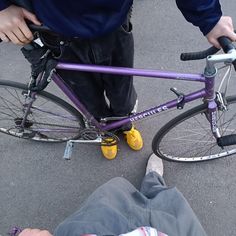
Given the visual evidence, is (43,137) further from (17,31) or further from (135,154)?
(17,31)

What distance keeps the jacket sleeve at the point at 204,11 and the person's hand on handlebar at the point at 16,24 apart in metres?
0.54

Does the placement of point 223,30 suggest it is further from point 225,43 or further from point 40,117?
point 40,117

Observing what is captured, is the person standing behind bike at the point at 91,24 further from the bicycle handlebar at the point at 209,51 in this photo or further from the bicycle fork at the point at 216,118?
the bicycle fork at the point at 216,118

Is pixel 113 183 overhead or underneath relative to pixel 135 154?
overhead

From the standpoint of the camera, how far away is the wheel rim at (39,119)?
6.08 ft

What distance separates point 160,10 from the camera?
270 cm

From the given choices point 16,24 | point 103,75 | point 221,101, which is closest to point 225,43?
point 221,101

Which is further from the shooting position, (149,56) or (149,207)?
(149,56)

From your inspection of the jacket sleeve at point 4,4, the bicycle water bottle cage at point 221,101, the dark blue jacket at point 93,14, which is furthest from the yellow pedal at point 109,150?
the jacket sleeve at point 4,4

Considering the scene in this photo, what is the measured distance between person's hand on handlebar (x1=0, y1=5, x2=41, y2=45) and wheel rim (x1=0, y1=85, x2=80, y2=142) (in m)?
0.55

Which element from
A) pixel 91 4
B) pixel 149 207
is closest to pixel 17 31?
pixel 91 4

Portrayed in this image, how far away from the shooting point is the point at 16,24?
113cm

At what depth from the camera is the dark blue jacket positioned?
1.11m

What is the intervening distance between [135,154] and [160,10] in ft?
4.28
